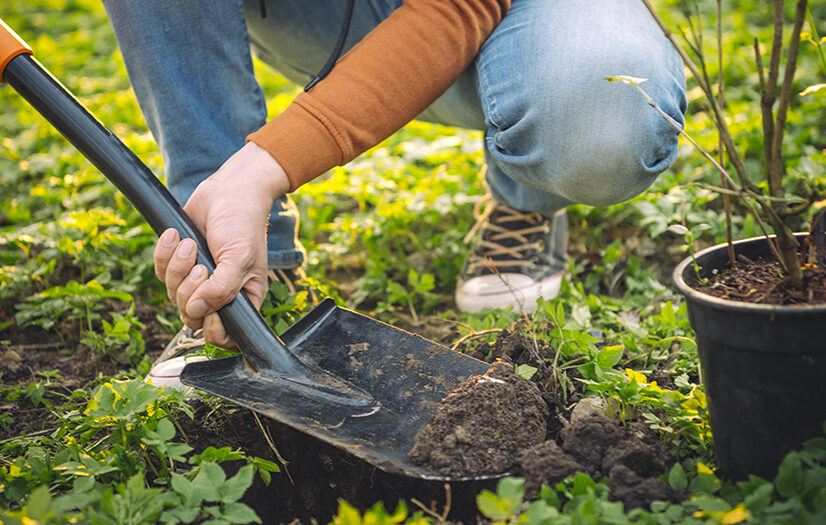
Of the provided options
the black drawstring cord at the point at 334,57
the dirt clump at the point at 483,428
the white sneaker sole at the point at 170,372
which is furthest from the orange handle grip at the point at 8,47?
the dirt clump at the point at 483,428

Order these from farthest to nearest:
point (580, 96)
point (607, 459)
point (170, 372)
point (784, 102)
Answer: point (170, 372) → point (580, 96) → point (607, 459) → point (784, 102)

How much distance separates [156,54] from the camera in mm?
1586

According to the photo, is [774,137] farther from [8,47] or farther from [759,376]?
[8,47]

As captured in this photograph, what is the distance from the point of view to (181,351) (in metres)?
1.66

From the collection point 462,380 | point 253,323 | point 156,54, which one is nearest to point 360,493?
point 462,380

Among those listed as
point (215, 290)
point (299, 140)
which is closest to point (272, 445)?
point (215, 290)

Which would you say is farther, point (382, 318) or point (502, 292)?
point (382, 318)

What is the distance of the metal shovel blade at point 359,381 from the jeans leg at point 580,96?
0.49m

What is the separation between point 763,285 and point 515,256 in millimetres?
1030

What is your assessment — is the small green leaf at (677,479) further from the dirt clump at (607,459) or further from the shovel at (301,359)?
the shovel at (301,359)

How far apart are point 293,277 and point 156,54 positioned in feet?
2.10

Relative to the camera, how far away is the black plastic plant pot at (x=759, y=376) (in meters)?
0.90

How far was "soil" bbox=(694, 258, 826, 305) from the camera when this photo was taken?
974 millimetres

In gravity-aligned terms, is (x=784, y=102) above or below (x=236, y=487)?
above
